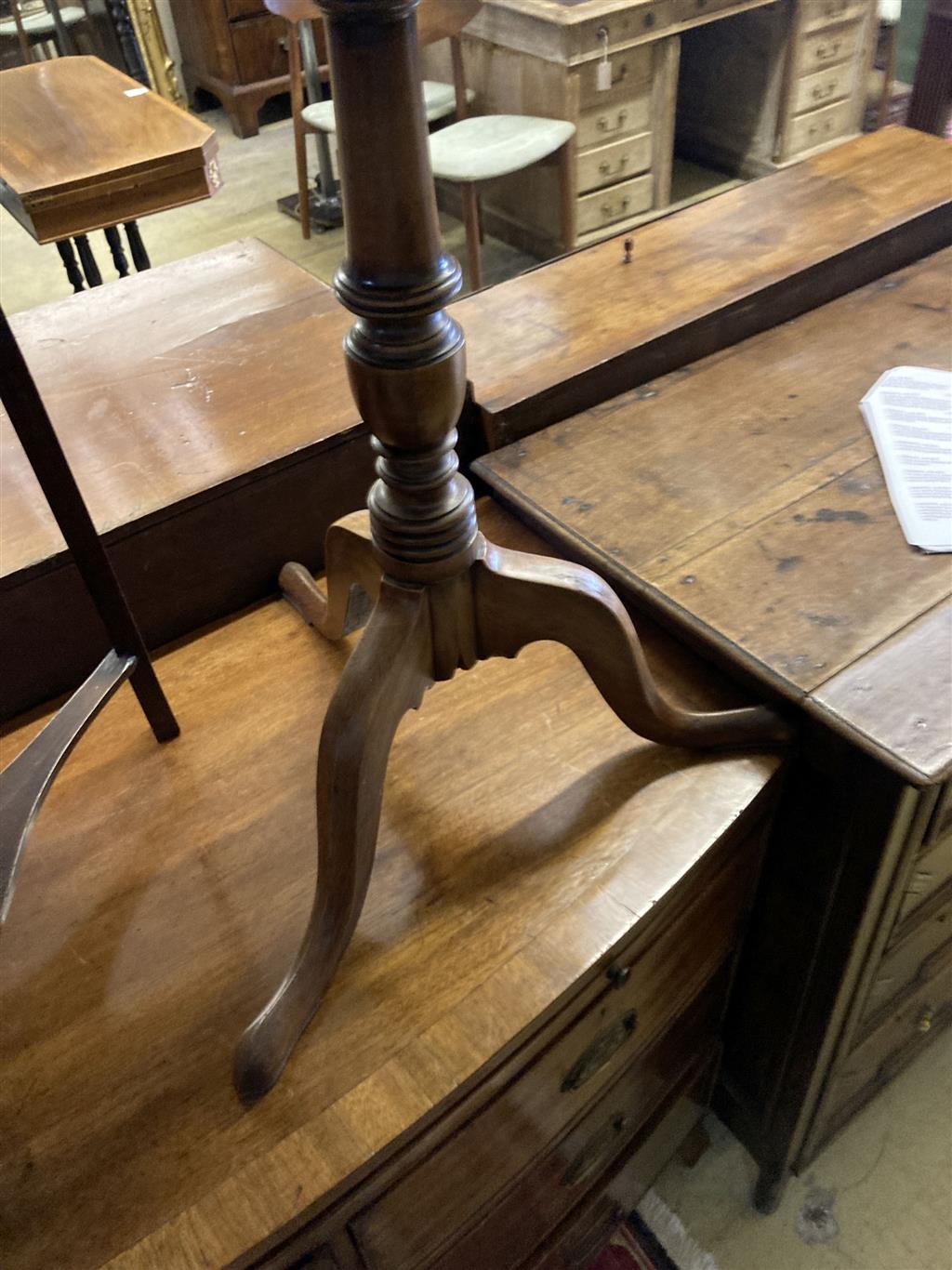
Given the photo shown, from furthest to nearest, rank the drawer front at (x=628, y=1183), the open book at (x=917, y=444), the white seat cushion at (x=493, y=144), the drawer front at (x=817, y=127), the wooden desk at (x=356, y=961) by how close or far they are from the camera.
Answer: the drawer front at (x=817, y=127), the white seat cushion at (x=493, y=144), the drawer front at (x=628, y=1183), the open book at (x=917, y=444), the wooden desk at (x=356, y=961)

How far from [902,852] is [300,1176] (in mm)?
500

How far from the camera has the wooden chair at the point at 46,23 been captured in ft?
9.93

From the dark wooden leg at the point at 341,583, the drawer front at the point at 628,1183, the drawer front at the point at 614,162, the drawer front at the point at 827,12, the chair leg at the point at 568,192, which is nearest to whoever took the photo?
the dark wooden leg at the point at 341,583

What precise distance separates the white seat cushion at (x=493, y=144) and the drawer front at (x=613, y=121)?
108 millimetres

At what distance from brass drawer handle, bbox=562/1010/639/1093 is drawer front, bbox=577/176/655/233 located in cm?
247

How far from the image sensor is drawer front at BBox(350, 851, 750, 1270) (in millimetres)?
655

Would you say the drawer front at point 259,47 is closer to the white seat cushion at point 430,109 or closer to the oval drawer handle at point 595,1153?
the white seat cushion at point 430,109

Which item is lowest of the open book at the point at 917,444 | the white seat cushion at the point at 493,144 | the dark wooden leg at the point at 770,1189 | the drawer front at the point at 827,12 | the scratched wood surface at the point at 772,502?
the dark wooden leg at the point at 770,1189

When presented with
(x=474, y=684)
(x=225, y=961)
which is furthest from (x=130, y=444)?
(x=225, y=961)

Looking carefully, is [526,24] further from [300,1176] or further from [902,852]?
[300,1176]

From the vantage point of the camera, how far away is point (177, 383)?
0.99 metres

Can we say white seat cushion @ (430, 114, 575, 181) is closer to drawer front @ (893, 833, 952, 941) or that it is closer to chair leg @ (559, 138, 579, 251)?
chair leg @ (559, 138, 579, 251)

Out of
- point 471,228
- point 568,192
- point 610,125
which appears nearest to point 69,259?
point 471,228

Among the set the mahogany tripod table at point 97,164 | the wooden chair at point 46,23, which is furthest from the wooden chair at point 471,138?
the wooden chair at point 46,23
